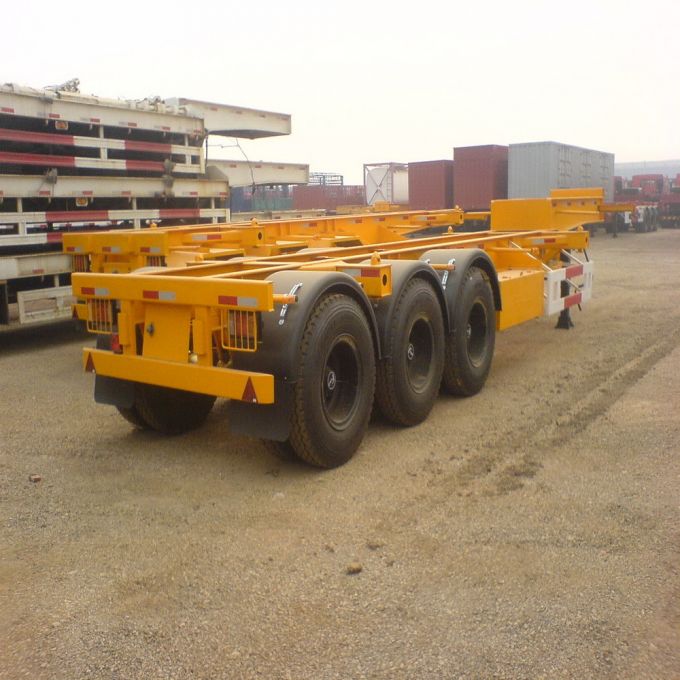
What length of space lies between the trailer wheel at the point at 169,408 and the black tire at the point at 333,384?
46.1 inches

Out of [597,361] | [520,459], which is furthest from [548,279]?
[520,459]

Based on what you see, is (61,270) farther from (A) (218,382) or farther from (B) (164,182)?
→ (A) (218,382)

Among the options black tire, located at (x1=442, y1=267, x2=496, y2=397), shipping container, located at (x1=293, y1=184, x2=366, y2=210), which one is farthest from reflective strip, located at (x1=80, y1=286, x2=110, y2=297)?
shipping container, located at (x1=293, y1=184, x2=366, y2=210)

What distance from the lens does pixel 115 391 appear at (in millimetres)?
5234

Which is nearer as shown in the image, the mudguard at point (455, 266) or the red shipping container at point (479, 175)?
the mudguard at point (455, 266)

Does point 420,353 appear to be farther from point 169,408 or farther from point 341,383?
point 169,408

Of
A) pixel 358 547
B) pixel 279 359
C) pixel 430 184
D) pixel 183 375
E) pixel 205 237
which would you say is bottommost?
pixel 358 547

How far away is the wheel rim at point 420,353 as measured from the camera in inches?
230

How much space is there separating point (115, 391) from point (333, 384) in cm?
147

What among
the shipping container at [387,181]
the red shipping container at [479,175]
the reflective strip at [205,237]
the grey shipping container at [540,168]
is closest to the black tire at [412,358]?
the reflective strip at [205,237]

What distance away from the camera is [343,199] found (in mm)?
38156

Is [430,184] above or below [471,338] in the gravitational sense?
above

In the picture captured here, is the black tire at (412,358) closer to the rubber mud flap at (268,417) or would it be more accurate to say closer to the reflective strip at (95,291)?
the rubber mud flap at (268,417)

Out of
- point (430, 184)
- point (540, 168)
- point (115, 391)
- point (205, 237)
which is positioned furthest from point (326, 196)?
point (115, 391)
